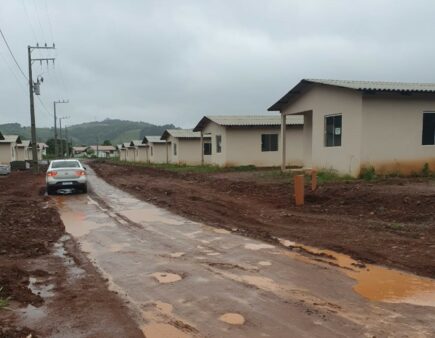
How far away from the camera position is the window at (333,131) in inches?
758

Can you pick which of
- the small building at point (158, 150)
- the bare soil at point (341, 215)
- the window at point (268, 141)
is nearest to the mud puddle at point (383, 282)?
the bare soil at point (341, 215)

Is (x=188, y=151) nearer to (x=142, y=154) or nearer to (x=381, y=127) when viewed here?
(x=142, y=154)

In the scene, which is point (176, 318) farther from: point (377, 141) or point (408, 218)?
point (377, 141)

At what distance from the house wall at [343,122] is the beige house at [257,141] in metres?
10.2

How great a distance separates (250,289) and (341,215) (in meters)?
6.72

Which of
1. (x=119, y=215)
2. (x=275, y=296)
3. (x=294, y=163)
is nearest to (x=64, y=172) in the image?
(x=119, y=215)

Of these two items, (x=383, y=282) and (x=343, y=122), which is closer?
(x=383, y=282)

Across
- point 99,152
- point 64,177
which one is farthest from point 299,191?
point 99,152

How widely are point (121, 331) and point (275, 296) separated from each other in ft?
6.58

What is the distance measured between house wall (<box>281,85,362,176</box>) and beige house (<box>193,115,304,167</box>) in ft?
33.4

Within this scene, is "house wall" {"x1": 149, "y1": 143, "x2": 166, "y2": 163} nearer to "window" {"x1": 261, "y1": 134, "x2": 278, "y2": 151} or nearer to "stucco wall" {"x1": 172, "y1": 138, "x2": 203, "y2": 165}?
"stucco wall" {"x1": 172, "y1": 138, "x2": 203, "y2": 165}

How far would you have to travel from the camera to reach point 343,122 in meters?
18.7

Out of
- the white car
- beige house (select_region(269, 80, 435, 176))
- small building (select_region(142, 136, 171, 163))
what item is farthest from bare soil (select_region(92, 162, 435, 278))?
small building (select_region(142, 136, 171, 163))

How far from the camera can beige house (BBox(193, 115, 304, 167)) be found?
32.8 metres
